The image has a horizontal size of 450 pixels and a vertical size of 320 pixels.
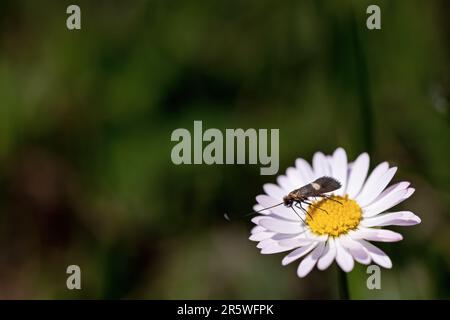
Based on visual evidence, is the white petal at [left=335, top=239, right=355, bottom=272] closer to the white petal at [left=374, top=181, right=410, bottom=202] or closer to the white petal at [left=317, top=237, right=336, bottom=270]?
the white petal at [left=317, top=237, right=336, bottom=270]

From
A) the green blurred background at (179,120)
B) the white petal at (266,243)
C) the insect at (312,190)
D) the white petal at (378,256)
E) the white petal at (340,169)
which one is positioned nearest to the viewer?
the white petal at (378,256)

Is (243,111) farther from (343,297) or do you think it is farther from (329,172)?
(343,297)

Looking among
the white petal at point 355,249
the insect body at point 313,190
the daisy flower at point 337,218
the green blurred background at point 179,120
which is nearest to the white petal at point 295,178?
the daisy flower at point 337,218

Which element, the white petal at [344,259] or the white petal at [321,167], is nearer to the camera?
the white petal at [344,259]

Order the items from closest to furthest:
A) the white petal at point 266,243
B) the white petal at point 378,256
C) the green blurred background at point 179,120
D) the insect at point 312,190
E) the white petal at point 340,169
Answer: the white petal at point 378,256
the white petal at point 266,243
the insect at point 312,190
the white petal at point 340,169
the green blurred background at point 179,120

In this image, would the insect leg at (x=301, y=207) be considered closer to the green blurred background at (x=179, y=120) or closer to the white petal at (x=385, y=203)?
the white petal at (x=385, y=203)

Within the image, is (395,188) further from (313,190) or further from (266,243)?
(266,243)

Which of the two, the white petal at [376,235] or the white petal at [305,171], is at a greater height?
the white petal at [305,171]
